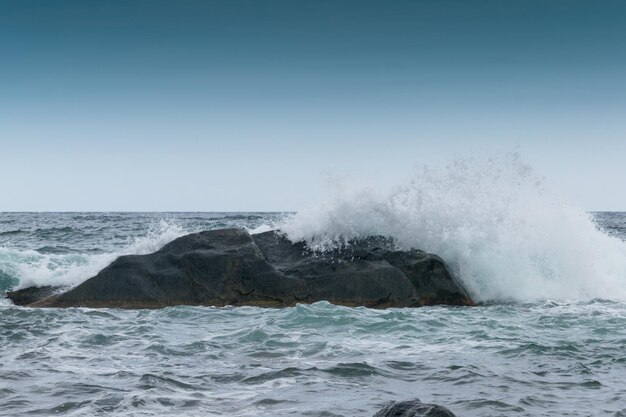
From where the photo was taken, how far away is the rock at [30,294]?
1202 centimetres

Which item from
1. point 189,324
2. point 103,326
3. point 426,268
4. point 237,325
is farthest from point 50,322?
point 426,268

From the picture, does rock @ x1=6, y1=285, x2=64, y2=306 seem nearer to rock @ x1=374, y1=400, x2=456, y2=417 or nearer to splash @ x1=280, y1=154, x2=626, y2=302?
splash @ x1=280, y1=154, x2=626, y2=302

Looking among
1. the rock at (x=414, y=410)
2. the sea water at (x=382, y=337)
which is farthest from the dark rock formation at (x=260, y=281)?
the rock at (x=414, y=410)

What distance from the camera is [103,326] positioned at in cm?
972

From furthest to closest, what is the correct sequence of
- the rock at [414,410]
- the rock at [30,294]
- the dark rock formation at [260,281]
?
1. the rock at [30,294]
2. the dark rock formation at [260,281]
3. the rock at [414,410]

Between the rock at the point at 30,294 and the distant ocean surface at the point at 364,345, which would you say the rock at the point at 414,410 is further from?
A: the rock at the point at 30,294

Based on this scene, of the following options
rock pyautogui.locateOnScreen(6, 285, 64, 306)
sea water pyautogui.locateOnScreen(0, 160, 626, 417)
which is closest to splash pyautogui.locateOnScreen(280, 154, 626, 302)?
sea water pyautogui.locateOnScreen(0, 160, 626, 417)

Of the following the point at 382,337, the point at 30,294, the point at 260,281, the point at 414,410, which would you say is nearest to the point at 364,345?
the point at 382,337

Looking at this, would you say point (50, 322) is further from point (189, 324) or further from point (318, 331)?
point (318, 331)

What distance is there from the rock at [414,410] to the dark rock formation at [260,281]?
607cm

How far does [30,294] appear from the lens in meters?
12.2

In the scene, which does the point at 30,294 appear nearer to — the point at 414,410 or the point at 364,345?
the point at 364,345

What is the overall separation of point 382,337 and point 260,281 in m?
3.01

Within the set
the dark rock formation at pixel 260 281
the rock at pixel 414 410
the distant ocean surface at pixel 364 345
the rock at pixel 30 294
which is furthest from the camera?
the rock at pixel 30 294
